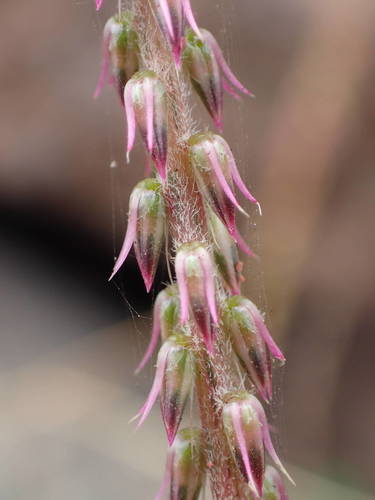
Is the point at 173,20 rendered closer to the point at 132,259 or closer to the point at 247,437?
the point at 247,437

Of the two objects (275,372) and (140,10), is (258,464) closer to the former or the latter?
(140,10)

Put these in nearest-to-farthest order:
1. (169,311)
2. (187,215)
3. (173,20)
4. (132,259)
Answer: (173,20) < (187,215) < (169,311) < (132,259)

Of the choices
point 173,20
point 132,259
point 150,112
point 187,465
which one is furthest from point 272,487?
point 132,259

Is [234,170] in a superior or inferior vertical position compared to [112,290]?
superior

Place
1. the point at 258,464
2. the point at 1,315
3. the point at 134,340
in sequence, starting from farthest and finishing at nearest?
the point at 1,315
the point at 134,340
the point at 258,464

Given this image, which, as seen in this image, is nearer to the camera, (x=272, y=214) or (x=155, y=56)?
(x=155, y=56)

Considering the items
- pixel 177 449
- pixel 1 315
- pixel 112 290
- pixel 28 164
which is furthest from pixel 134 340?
pixel 177 449

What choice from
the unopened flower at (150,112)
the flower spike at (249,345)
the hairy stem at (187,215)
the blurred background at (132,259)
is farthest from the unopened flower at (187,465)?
the blurred background at (132,259)
